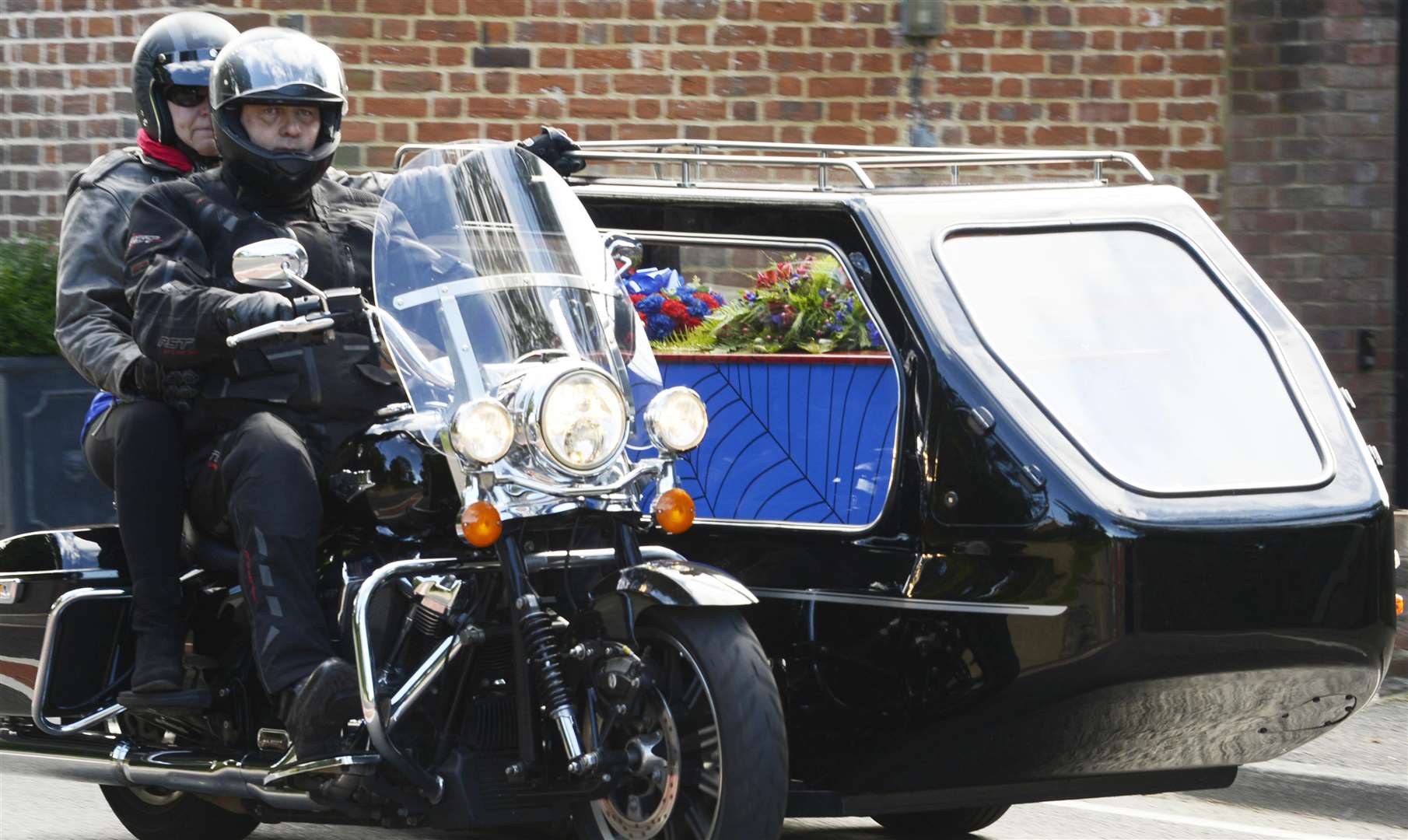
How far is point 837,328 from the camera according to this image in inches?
212

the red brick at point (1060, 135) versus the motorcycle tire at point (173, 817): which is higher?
the red brick at point (1060, 135)

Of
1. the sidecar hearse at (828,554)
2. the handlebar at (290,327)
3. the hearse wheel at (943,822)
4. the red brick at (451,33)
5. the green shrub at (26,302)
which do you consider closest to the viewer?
the sidecar hearse at (828,554)

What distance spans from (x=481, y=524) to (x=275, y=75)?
49.6 inches

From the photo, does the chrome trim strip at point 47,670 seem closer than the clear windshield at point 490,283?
No

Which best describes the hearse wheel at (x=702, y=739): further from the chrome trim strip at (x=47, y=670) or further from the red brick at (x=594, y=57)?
the red brick at (x=594, y=57)

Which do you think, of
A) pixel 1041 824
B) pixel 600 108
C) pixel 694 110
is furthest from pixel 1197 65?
pixel 1041 824

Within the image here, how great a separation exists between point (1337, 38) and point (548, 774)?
7007 millimetres

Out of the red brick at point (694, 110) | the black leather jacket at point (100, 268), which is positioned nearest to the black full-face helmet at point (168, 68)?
the black leather jacket at point (100, 268)

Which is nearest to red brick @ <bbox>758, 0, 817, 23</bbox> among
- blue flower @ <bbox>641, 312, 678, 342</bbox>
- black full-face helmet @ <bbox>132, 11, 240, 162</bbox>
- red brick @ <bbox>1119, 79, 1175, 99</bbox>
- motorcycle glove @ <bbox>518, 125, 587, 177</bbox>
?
red brick @ <bbox>1119, 79, 1175, 99</bbox>

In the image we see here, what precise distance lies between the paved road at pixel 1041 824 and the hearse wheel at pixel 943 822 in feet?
0.15

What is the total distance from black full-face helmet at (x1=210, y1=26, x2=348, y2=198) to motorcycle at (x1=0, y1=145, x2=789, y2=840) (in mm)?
333

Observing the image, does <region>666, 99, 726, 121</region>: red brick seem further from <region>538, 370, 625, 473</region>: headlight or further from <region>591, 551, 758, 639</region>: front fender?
<region>591, 551, 758, 639</region>: front fender

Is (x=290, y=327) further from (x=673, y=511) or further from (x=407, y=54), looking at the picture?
(x=407, y=54)

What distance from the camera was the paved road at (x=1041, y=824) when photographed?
18.4 feet
